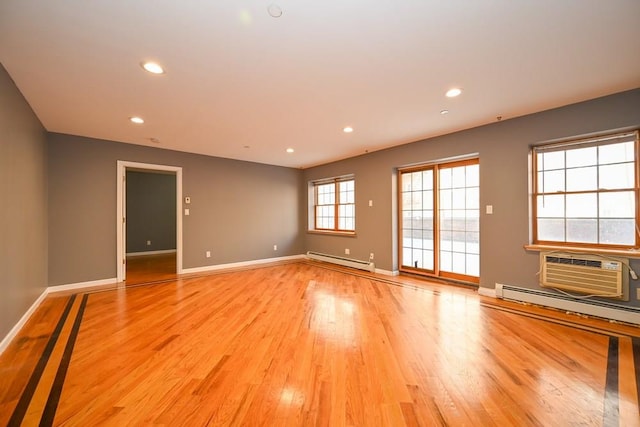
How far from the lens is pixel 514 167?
3.64m

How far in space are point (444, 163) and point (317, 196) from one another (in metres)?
3.52

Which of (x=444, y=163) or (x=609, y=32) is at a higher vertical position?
(x=609, y=32)

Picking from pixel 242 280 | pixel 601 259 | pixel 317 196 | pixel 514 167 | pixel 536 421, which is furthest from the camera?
pixel 317 196

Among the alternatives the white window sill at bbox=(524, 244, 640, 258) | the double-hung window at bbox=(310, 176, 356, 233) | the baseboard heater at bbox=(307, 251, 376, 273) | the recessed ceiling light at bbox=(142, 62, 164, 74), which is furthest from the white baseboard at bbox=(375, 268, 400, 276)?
the recessed ceiling light at bbox=(142, 62, 164, 74)

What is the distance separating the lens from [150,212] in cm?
803

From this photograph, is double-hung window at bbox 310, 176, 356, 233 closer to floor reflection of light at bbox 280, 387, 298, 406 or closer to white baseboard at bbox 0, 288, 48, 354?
floor reflection of light at bbox 280, 387, 298, 406

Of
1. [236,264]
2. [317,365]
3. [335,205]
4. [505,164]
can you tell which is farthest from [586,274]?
[236,264]

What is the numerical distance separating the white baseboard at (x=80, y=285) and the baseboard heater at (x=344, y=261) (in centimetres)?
414

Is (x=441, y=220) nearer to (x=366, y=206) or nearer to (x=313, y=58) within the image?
(x=366, y=206)

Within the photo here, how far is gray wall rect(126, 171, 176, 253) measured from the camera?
7715 mm

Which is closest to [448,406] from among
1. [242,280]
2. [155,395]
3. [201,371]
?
[201,371]

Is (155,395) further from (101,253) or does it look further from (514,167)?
(514,167)

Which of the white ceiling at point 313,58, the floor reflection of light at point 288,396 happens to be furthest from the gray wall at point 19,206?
the floor reflection of light at point 288,396

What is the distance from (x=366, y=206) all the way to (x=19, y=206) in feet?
16.8
